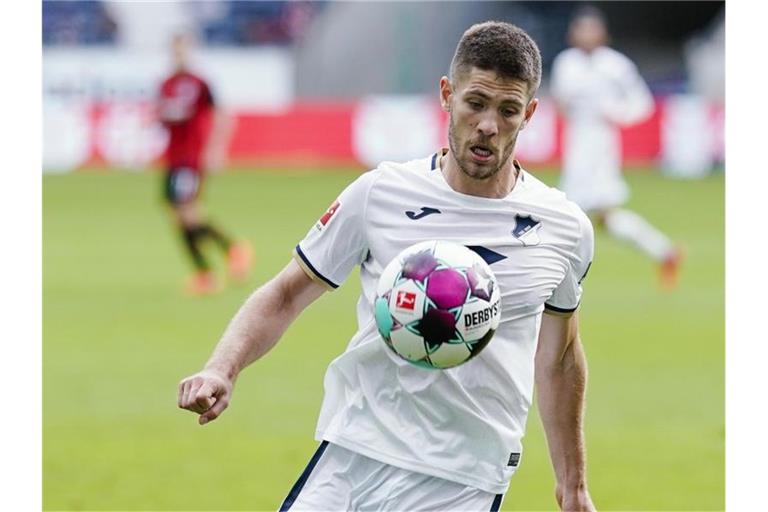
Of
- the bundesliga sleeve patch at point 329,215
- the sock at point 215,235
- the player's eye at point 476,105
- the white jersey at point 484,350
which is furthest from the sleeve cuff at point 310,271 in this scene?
the sock at point 215,235

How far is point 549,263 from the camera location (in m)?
4.94

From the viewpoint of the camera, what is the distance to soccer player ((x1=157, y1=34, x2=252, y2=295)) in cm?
1619

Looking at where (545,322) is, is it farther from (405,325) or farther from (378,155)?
(378,155)

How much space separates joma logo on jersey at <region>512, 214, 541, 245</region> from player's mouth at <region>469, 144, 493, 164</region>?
296mm

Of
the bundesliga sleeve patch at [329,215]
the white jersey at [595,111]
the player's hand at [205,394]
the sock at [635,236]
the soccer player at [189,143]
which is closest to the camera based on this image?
the player's hand at [205,394]

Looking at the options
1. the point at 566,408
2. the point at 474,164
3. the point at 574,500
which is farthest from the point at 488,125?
the point at 574,500

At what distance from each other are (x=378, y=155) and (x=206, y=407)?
26345 millimetres

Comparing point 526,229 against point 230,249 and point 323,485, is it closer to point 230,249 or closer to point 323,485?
point 323,485

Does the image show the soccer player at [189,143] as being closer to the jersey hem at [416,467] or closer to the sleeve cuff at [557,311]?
the sleeve cuff at [557,311]

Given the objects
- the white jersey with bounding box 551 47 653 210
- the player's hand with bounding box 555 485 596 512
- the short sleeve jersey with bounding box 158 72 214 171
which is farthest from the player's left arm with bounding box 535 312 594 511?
the short sleeve jersey with bounding box 158 72 214 171

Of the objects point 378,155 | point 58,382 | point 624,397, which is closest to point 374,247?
point 624,397

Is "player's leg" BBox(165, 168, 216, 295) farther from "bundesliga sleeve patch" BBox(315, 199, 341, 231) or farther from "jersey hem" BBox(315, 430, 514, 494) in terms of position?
"jersey hem" BBox(315, 430, 514, 494)

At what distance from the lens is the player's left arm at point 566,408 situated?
5203mm

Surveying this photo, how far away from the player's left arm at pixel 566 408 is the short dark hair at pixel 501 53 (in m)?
1.00
